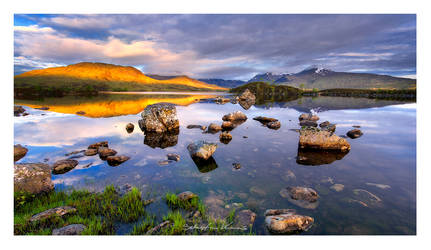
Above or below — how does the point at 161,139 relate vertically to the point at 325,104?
below

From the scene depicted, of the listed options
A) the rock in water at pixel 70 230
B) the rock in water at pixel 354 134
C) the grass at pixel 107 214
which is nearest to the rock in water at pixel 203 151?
the grass at pixel 107 214

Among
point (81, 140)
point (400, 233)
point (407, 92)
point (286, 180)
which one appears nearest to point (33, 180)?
point (81, 140)

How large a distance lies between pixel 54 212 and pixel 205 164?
661cm

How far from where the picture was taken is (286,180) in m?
8.52

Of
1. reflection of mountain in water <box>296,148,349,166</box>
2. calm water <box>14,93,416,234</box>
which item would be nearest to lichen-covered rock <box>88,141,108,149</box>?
calm water <box>14,93,416,234</box>

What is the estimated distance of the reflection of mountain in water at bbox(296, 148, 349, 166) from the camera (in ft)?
34.4

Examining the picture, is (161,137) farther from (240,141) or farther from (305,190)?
(305,190)

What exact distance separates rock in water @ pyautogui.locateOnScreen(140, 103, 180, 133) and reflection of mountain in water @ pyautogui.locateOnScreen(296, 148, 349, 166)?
13.1 meters

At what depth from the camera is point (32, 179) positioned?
6898 mm

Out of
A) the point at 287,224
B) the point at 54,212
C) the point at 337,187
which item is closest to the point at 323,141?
the point at 337,187

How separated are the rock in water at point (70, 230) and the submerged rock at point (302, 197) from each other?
704cm

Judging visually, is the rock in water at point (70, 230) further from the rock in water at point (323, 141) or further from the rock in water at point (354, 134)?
the rock in water at point (354, 134)

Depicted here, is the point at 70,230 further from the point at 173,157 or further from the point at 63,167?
the point at 173,157

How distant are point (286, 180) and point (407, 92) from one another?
150771 mm
